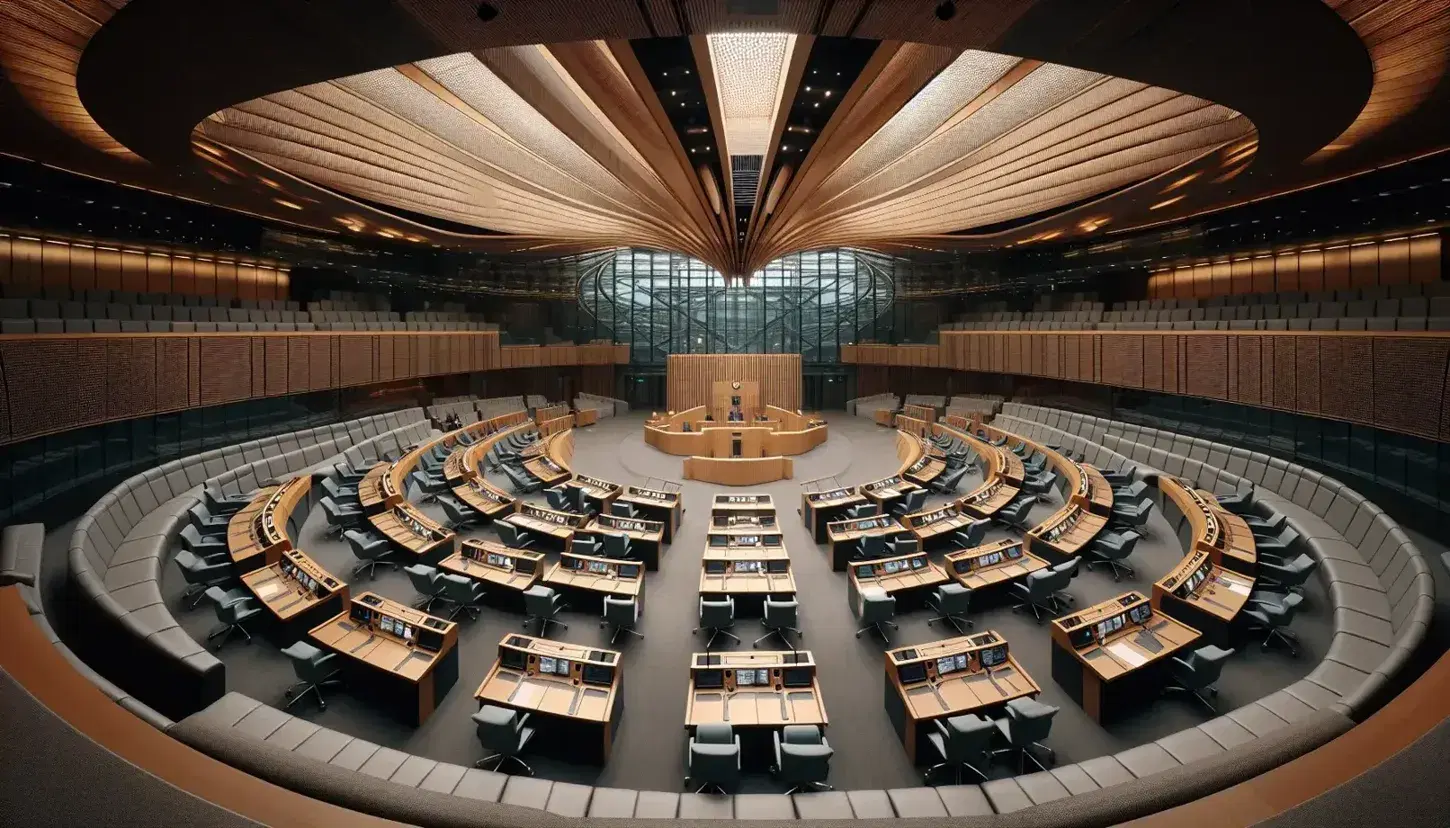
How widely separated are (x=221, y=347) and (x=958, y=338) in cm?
2282

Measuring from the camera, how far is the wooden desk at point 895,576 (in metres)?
8.23

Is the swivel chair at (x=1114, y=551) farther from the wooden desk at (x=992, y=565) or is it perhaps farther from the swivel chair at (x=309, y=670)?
the swivel chair at (x=309, y=670)

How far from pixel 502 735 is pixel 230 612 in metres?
4.15

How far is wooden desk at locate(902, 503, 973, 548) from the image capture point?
10164 mm

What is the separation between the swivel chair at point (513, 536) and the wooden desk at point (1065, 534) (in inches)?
339

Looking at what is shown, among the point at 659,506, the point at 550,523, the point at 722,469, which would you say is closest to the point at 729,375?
the point at 722,469

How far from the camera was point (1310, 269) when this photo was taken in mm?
14648

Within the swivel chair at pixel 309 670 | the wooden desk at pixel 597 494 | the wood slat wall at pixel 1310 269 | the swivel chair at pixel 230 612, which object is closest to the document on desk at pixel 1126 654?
the swivel chair at pixel 309 670

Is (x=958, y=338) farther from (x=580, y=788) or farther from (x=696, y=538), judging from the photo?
(x=580, y=788)

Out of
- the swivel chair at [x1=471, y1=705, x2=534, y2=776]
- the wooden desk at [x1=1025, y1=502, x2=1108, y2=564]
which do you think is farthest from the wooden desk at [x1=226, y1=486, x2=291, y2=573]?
the wooden desk at [x1=1025, y1=502, x2=1108, y2=564]

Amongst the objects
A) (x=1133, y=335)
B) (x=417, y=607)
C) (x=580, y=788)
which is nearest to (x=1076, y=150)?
(x=1133, y=335)

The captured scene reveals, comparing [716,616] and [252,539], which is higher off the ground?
[252,539]

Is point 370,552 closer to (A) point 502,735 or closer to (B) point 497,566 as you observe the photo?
(B) point 497,566

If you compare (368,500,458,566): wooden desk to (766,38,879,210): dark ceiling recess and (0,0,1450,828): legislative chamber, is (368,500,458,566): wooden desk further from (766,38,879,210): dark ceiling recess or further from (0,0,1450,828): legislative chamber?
(766,38,879,210): dark ceiling recess
